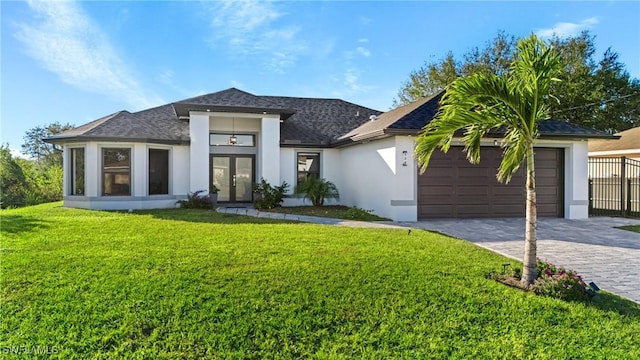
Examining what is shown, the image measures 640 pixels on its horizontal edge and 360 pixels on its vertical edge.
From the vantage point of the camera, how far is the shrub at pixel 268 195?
14.9 meters

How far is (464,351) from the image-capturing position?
164 inches

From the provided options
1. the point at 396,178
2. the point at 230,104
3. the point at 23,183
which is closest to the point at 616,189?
the point at 396,178

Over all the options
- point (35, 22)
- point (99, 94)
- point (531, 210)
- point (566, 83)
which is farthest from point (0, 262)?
point (566, 83)

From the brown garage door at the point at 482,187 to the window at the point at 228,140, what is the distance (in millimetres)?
8137

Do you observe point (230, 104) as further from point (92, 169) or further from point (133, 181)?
point (92, 169)

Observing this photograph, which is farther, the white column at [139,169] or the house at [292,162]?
the white column at [139,169]

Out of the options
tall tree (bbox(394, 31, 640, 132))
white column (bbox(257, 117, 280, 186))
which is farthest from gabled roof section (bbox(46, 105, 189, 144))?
tall tree (bbox(394, 31, 640, 132))

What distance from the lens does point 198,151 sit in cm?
1520

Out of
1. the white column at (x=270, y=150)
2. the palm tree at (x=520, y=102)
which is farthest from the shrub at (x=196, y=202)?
the palm tree at (x=520, y=102)

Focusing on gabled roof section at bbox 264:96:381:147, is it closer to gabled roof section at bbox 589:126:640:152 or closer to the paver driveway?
the paver driveway

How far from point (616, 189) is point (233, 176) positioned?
1551 centimetres

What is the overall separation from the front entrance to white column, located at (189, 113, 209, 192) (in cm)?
154

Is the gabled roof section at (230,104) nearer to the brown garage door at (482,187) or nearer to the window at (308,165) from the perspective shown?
the window at (308,165)

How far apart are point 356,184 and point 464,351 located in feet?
37.0
